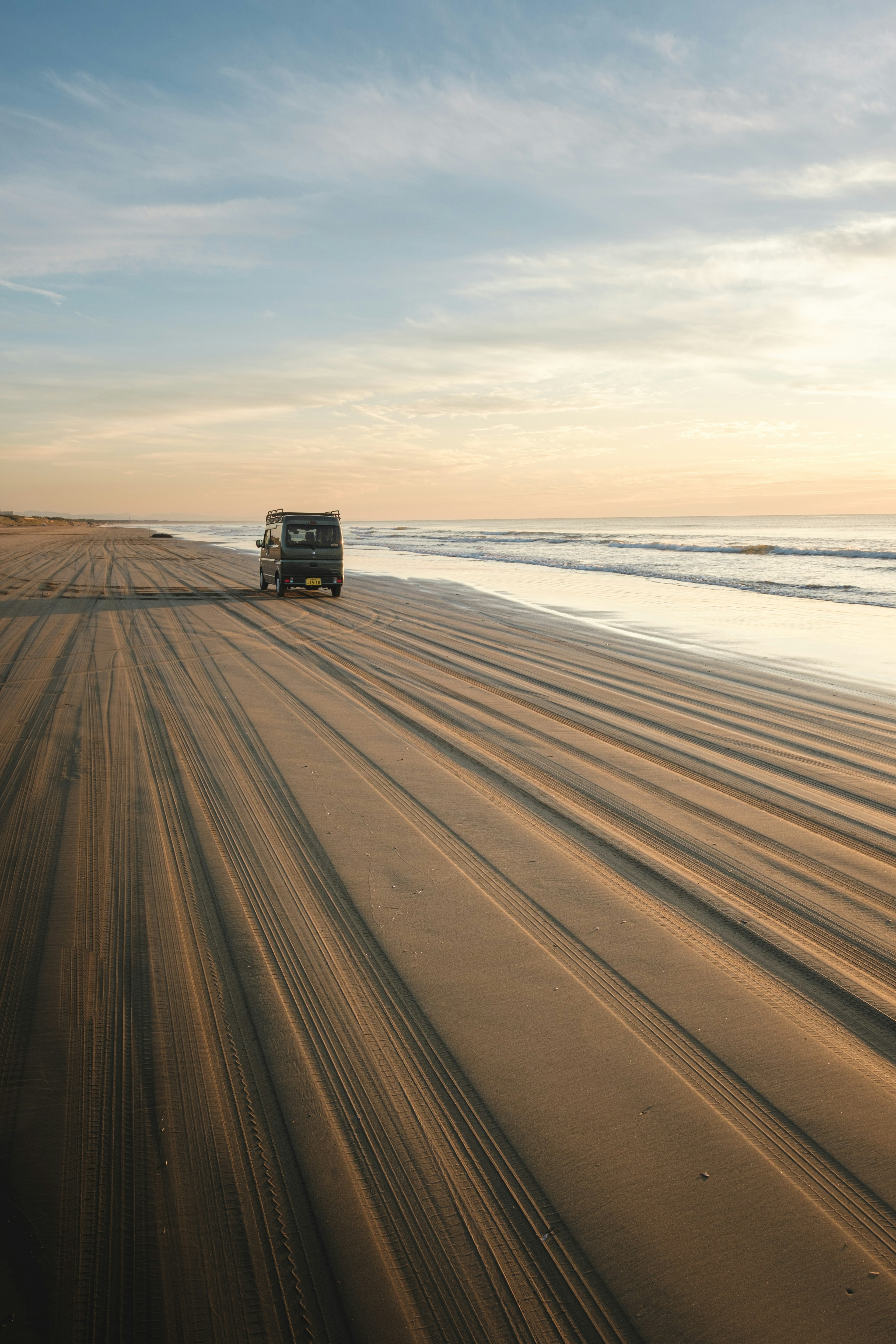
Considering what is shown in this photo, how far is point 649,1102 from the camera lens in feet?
8.66

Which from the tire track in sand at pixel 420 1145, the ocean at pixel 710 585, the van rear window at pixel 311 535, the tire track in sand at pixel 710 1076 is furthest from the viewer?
the van rear window at pixel 311 535

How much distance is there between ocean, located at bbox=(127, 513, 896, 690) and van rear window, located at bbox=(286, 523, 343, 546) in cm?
499

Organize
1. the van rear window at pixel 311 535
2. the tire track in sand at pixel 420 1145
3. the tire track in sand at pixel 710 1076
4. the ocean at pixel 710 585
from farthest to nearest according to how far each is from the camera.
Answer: the van rear window at pixel 311 535, the ocean at pixel 710 585, the tire track in sand at pixel 710 1076, the tire track in sand at pixel 420 1145

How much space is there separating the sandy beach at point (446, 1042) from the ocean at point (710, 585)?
6.37 metres

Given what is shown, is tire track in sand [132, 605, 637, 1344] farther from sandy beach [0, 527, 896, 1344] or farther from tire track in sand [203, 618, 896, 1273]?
tire track in sand [203, 618, 896, 1273]

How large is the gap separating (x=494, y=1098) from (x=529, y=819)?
2629mm

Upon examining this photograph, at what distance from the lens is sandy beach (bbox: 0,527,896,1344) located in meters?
2.02

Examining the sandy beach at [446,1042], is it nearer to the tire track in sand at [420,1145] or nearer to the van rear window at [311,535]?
the tire track in sand at [420,1145]

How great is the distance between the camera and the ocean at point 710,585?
42.5 ft

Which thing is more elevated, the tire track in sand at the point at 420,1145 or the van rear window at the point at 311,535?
the van rear window at the point at 311,535

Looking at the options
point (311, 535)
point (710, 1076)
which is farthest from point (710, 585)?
point (710, 1076)

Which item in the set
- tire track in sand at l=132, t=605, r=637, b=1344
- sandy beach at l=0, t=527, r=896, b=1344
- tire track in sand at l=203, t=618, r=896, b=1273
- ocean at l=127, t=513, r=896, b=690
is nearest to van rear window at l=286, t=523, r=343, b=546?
ocean at l=127, t=513, r=896, b=690

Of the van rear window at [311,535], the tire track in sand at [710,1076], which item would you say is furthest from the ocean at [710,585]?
the tire track in sand at [710,1076]

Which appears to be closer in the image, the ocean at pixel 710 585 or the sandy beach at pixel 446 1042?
the sandy beach at pixel 446 1042
